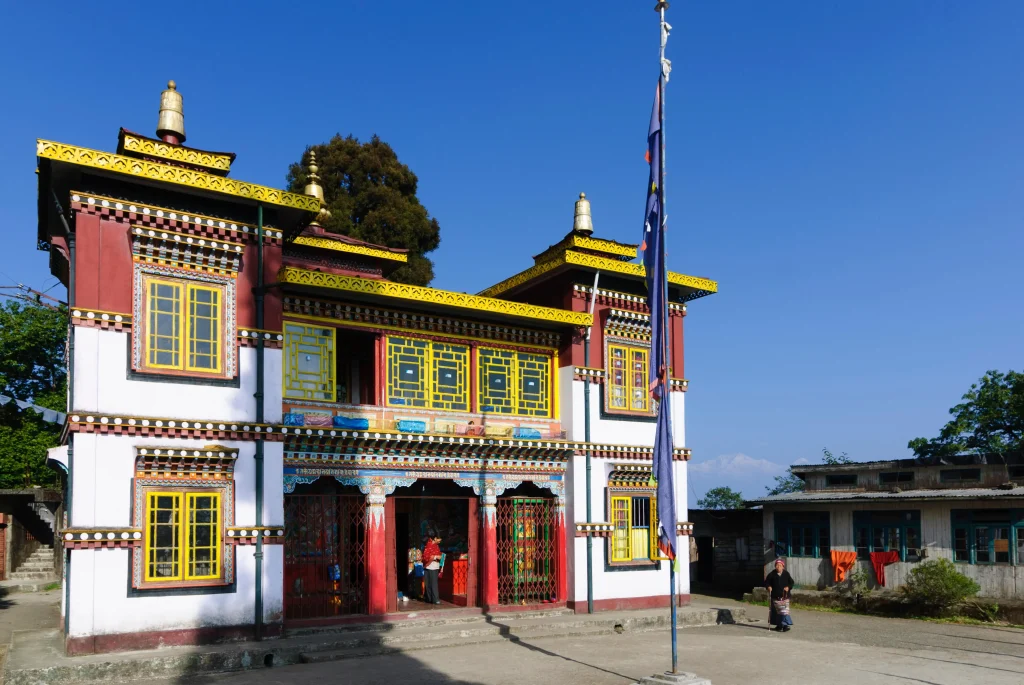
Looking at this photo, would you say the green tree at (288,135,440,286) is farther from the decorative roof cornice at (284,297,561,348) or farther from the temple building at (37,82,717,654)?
the decorative roof cornice at (284,297,561,348)

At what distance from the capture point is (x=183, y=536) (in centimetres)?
1642

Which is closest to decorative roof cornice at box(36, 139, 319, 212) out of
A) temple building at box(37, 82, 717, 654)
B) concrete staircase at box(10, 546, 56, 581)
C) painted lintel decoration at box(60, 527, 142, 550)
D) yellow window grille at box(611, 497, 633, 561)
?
temple building at box(37, 82, 717, 654)

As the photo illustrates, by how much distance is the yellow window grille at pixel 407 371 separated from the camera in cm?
1994

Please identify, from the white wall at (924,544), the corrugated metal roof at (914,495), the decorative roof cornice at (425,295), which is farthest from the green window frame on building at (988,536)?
the decorative roof cornice at (425,295)

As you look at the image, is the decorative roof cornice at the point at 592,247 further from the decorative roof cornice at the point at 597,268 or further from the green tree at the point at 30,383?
the green tree at the point at 30,383

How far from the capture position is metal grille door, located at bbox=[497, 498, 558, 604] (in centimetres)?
2117

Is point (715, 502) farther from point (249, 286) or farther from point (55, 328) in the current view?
point (249, 286)

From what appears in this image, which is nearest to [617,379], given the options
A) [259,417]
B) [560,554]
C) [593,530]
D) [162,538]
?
[593,530]

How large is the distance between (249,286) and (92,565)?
5583 mm

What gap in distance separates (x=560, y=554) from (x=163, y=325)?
10231 mm

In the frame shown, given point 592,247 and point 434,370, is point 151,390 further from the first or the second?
point 592,247

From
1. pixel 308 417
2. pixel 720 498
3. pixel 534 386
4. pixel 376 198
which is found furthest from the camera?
pixel 720 498

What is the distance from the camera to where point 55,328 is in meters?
44.1

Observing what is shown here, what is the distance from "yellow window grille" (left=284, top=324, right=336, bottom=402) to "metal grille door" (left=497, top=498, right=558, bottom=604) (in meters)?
5.05
